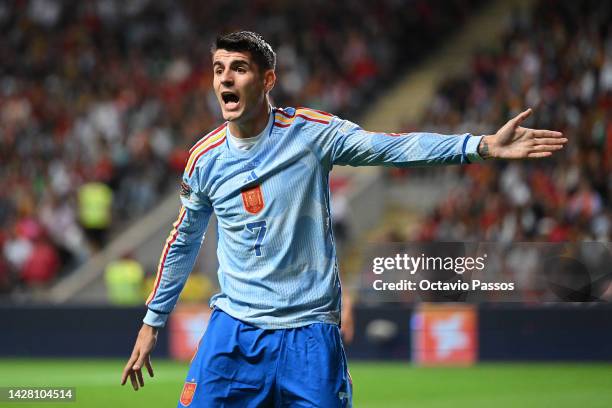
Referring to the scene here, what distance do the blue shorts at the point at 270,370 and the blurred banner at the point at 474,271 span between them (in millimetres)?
1394

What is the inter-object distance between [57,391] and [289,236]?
8008 mm

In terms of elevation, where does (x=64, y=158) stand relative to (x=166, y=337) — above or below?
above

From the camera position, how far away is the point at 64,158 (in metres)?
22.1

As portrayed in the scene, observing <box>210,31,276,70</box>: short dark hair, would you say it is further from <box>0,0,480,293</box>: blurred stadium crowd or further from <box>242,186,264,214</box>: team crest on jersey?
<box>0,0,480,293</box>: blurred stadium crowd

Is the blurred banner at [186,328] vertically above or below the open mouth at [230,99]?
below

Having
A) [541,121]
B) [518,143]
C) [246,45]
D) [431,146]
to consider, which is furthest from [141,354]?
[541,121]

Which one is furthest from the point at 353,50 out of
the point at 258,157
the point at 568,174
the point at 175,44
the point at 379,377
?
the point at 258,157

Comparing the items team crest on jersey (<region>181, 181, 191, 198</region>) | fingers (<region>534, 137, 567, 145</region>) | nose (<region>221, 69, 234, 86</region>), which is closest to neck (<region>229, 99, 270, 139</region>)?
nose (<region>221, 69, 234, 86</region>)

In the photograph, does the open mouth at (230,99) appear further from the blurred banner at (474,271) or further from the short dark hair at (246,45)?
the blurred banner at (474,271)

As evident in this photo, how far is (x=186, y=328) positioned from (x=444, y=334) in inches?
139

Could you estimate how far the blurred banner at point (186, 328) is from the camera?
16.2m

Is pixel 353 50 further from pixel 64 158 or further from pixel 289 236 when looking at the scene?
pixel 289 236

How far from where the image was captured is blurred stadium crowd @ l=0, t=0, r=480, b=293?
2097 centimetres

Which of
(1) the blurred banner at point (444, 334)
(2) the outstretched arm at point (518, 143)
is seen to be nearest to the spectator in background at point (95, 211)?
(1) the blurred banner at point (444, 334)
